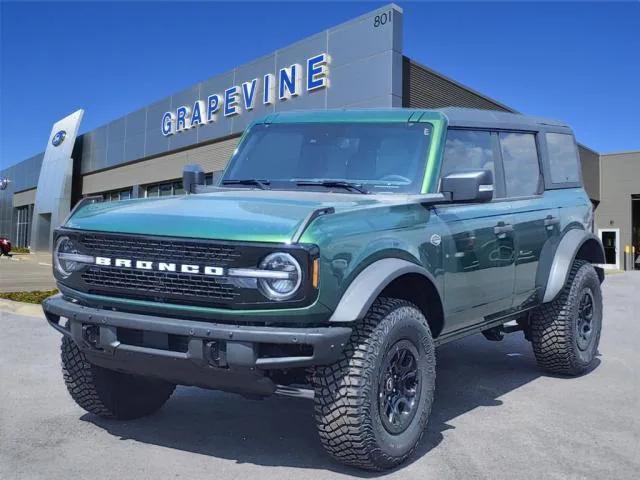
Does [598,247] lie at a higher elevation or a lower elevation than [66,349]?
higher

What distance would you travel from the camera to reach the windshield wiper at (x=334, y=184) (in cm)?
412

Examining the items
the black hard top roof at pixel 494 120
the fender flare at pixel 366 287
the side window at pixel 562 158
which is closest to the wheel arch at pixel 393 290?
the fender flare at pixel 366 287

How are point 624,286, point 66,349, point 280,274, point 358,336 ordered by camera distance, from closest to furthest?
point 280,274 < point 358,336 < point 66,349 < point 624,286

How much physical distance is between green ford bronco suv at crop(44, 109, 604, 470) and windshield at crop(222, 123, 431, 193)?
1 centimetres

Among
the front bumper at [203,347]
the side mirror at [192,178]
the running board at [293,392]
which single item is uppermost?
the side mirror at [192,178]

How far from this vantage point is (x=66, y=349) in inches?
160

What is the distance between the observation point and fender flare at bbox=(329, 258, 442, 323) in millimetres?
3184

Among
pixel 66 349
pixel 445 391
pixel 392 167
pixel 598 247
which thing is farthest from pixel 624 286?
pixel 66 349

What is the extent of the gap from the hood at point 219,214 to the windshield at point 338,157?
315 mm

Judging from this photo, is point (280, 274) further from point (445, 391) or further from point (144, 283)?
point (445, 391)

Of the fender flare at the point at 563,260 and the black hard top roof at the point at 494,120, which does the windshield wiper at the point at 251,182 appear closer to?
the black hard top roof at the point at 494,120

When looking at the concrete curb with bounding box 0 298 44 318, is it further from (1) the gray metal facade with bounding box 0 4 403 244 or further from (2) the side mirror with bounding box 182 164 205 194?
(1) the gray metal facade with bounding box 0 4 403 244

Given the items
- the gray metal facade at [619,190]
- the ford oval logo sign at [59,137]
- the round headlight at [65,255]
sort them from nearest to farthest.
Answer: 1. the round headlight at [65,255]
2. the gray metal facade at [619,190]
3. the ford oval logo sign at [59,137]

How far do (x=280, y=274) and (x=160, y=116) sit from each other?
24544 mm
